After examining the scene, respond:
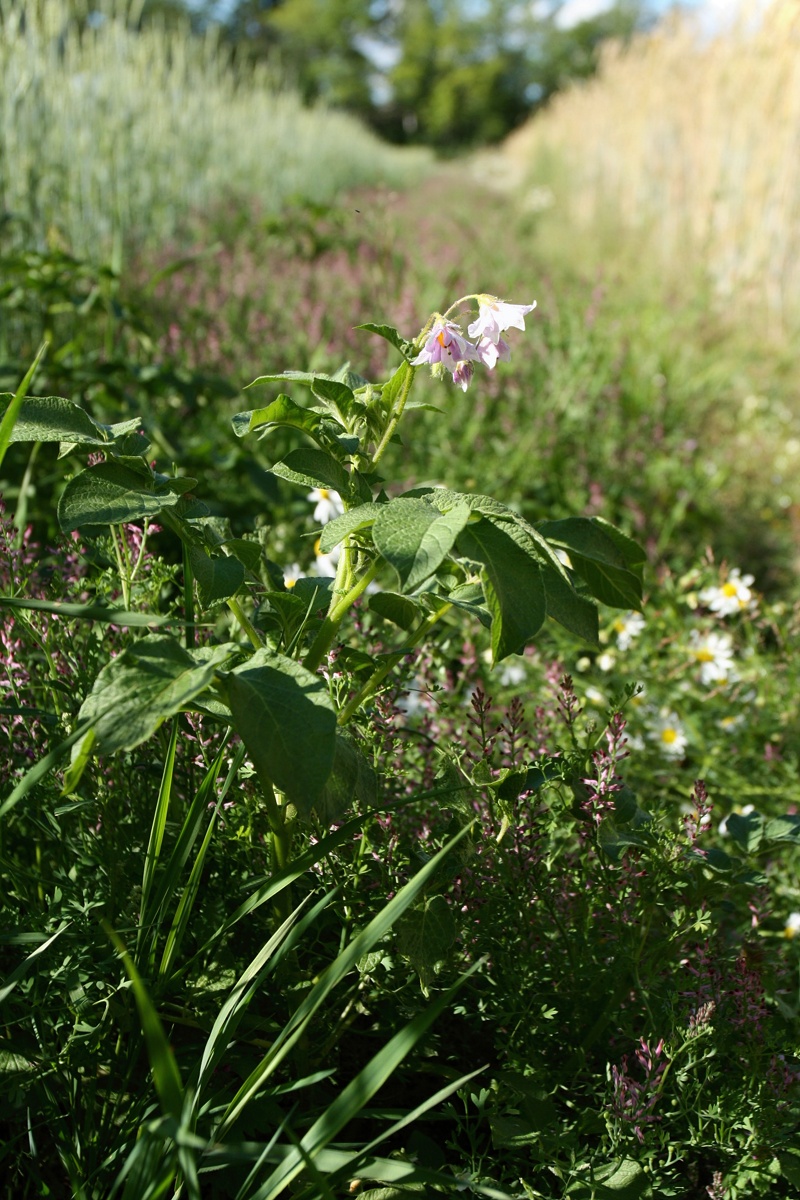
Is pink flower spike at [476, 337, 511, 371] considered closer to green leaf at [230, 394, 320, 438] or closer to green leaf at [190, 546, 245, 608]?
green leaf at [230, 394, 320, 438]

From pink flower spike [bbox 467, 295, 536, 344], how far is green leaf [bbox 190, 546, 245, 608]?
36 cm

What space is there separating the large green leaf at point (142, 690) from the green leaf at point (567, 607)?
0.31 metres

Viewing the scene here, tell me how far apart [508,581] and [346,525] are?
0.51ft

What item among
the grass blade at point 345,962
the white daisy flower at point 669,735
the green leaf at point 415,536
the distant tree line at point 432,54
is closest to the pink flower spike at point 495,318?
the green leaf at point 415,536

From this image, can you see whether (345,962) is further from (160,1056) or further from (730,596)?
(730,596)

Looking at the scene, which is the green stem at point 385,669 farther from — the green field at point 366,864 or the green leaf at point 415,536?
the green leaf at point 415,536

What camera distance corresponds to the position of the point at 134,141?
17.5 ft

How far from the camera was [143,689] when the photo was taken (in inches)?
30.2

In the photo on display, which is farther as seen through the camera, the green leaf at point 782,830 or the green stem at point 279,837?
the green leaf at point 782,830

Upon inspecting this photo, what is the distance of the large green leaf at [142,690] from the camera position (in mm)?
729

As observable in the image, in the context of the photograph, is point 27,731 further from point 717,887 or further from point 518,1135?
point 717,887

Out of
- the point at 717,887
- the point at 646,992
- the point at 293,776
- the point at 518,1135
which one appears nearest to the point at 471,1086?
the point at 518,1135

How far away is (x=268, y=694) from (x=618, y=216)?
8563 mm

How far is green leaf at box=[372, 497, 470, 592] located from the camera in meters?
0.75
